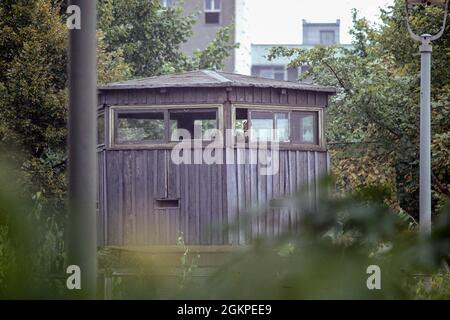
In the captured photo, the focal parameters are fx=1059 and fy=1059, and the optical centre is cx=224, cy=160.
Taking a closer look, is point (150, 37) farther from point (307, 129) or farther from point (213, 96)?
point (213, 96)

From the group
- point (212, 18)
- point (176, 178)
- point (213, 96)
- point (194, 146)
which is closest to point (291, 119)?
point (213, 96)

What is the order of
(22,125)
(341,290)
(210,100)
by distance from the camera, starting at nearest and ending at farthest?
(341,290) < (210,100) < (22,125)

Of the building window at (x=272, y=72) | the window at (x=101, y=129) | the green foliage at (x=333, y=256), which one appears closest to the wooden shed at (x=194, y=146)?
the window at (x=101, y=129)

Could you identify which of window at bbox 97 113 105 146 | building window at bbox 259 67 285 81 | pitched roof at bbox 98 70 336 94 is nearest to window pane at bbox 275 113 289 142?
pitched roof at bbox 98 70 336 94

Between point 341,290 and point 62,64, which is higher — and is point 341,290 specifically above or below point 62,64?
below

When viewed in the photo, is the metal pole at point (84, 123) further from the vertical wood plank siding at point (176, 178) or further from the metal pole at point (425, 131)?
the vertical wood plank siding at point (176, 178)

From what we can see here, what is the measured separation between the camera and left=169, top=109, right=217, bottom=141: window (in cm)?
2000

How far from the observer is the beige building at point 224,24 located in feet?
163

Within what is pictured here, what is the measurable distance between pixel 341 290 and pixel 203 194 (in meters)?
19.1

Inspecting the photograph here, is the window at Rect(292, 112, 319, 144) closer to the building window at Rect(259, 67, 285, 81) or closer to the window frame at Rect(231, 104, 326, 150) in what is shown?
the window frame at Rect(231, 104, 326, 150)

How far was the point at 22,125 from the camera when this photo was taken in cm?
2280
